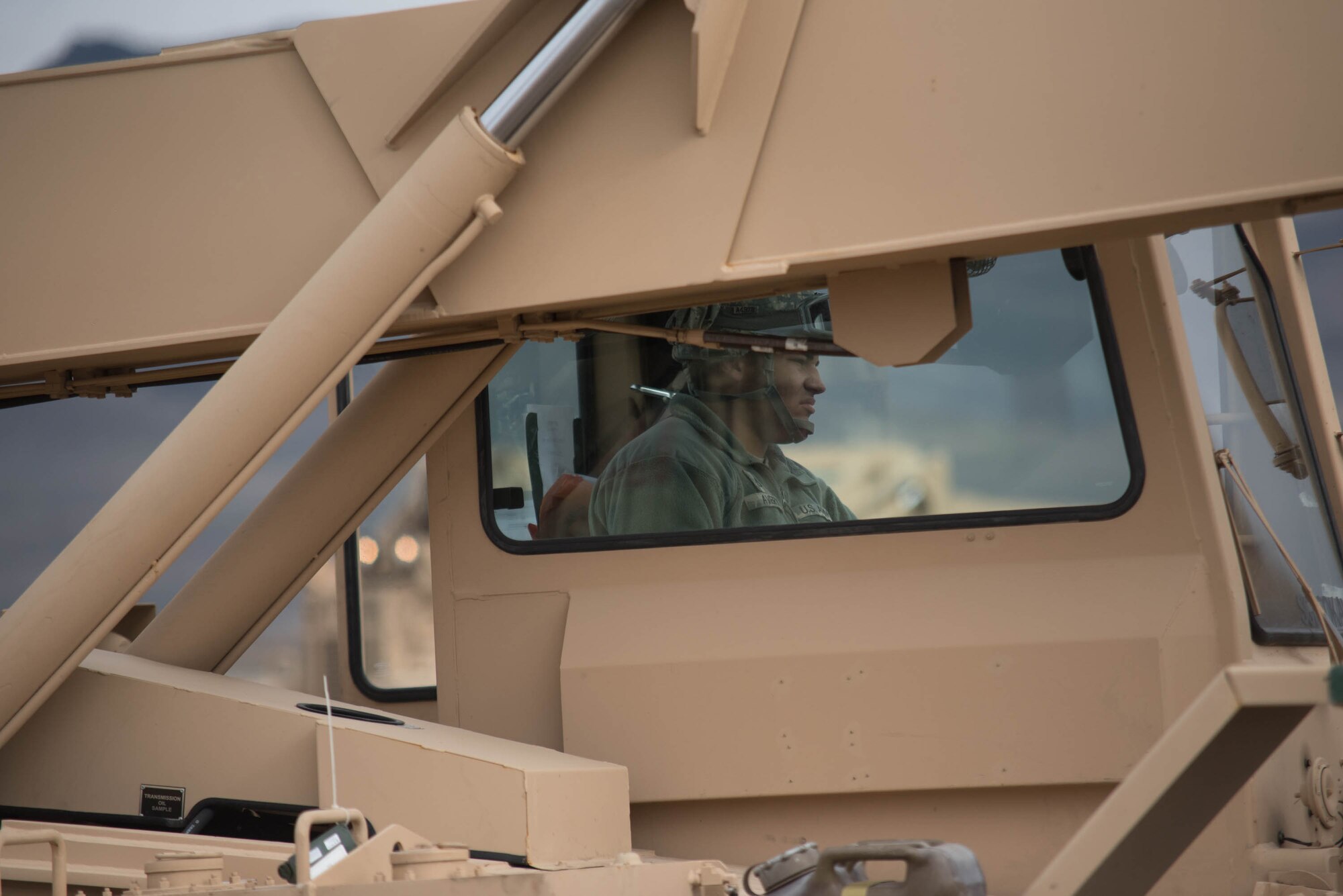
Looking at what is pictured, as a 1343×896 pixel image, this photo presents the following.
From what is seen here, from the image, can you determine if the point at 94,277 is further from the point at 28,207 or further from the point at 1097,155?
the point at 1097,155

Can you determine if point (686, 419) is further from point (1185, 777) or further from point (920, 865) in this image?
point (1185, 777)

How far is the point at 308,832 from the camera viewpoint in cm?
171

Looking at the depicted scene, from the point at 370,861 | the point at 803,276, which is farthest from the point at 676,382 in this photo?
the point at 370,861

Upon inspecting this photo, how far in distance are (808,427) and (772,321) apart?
0.24m

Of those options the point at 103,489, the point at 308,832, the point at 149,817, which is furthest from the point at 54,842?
the point at 103,489

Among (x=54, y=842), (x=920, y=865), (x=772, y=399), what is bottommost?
(x=920, y=865)

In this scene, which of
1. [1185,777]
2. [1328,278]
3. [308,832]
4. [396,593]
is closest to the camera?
[1185,777]

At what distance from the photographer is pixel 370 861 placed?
5.89 feet

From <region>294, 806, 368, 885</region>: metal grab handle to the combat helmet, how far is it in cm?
127

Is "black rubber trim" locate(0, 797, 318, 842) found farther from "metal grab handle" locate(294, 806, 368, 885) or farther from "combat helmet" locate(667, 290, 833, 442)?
"combat helmet" locate(667, 290, 833, 442)

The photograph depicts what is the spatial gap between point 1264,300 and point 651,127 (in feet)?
4.74

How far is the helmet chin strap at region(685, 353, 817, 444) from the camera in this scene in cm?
281

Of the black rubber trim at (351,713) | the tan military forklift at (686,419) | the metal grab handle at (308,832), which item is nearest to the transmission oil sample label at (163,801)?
the tan military forklift at (686,419)

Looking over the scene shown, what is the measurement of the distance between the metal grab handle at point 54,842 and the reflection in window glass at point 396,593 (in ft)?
5.20
